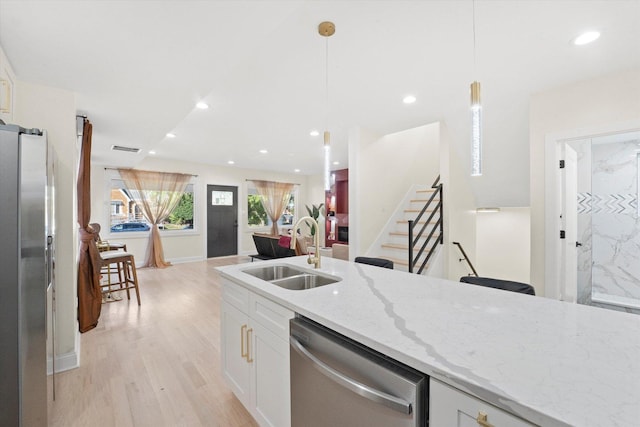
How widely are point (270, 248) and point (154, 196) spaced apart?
9.80ft

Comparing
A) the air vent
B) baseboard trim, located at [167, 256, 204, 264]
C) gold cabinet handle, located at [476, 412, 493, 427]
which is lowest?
baseboard trim, located at [167, 256, 204, 264]

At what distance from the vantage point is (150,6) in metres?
1.38

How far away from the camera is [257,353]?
150cm

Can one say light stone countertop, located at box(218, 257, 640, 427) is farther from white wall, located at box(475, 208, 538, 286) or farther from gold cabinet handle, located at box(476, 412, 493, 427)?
white wall, located at box(475, 208, 538, 286)

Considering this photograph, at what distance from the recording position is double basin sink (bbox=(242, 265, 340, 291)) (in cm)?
186

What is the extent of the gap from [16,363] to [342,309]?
1.46 m

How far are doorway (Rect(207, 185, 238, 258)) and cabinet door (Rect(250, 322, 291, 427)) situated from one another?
6127mm

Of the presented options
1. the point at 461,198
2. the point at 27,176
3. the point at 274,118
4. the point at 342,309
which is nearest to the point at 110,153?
the point at 274,118

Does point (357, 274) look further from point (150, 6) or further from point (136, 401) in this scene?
point (150, 6)

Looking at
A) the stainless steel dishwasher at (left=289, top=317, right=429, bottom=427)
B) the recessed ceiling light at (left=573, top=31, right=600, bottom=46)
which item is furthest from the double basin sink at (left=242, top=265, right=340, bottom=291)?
the recessed ceiling light at (left=573, top=31, right=600, bottom=46)

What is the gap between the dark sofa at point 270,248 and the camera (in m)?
5.73

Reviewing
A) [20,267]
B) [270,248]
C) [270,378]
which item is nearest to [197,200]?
[270,248]

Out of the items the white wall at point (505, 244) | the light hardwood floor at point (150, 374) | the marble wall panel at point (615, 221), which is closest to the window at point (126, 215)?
the light hardwood floor at point (150, 374)

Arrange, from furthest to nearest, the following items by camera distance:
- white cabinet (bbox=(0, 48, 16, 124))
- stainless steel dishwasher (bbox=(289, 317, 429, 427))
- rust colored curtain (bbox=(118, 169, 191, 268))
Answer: rust colored curtain (bbox=(118, 169, 191, 268)) < white cabinet (bbox=(0, 48, 16, 124)) < stainless steel dishwasher (bbox=(289, 317, 429, 427))
